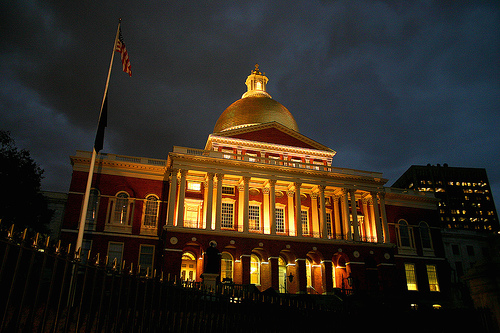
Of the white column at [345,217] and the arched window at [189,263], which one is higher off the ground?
the white column at [345,217]

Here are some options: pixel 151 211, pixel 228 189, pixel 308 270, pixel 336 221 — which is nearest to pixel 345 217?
pixel 336 221

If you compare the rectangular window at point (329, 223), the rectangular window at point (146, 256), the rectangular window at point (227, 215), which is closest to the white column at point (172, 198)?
the rectangular window at point (146, 256)

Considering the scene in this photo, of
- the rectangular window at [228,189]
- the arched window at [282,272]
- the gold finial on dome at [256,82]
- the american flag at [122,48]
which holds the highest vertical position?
the gold finial on dome at [256,82]

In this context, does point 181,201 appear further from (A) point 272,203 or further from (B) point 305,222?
(B) point 305,222

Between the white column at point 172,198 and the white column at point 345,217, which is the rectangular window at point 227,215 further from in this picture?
the white column at point 345,217

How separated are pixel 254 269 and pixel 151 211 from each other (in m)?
11.9

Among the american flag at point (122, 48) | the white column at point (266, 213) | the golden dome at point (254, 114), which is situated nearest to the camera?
the american flag at point (122, 48)

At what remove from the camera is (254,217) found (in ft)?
133

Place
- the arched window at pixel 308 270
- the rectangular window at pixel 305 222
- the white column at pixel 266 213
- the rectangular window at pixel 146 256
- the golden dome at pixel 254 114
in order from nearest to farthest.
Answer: the rectangular window at pixel 146 256, the white column at pixel 266 213, the arched window at pixel 308 270, the rectangular window at pixel 305 222, the golden dome at pixel 254 114

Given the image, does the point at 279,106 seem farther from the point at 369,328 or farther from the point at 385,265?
the point at 369,328

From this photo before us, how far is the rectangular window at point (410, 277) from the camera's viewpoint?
4397 cm

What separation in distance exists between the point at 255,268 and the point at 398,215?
19.5 metres

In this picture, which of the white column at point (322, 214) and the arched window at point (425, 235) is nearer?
the white column at point (322, 214)

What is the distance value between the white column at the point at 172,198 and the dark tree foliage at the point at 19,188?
35.1ft
